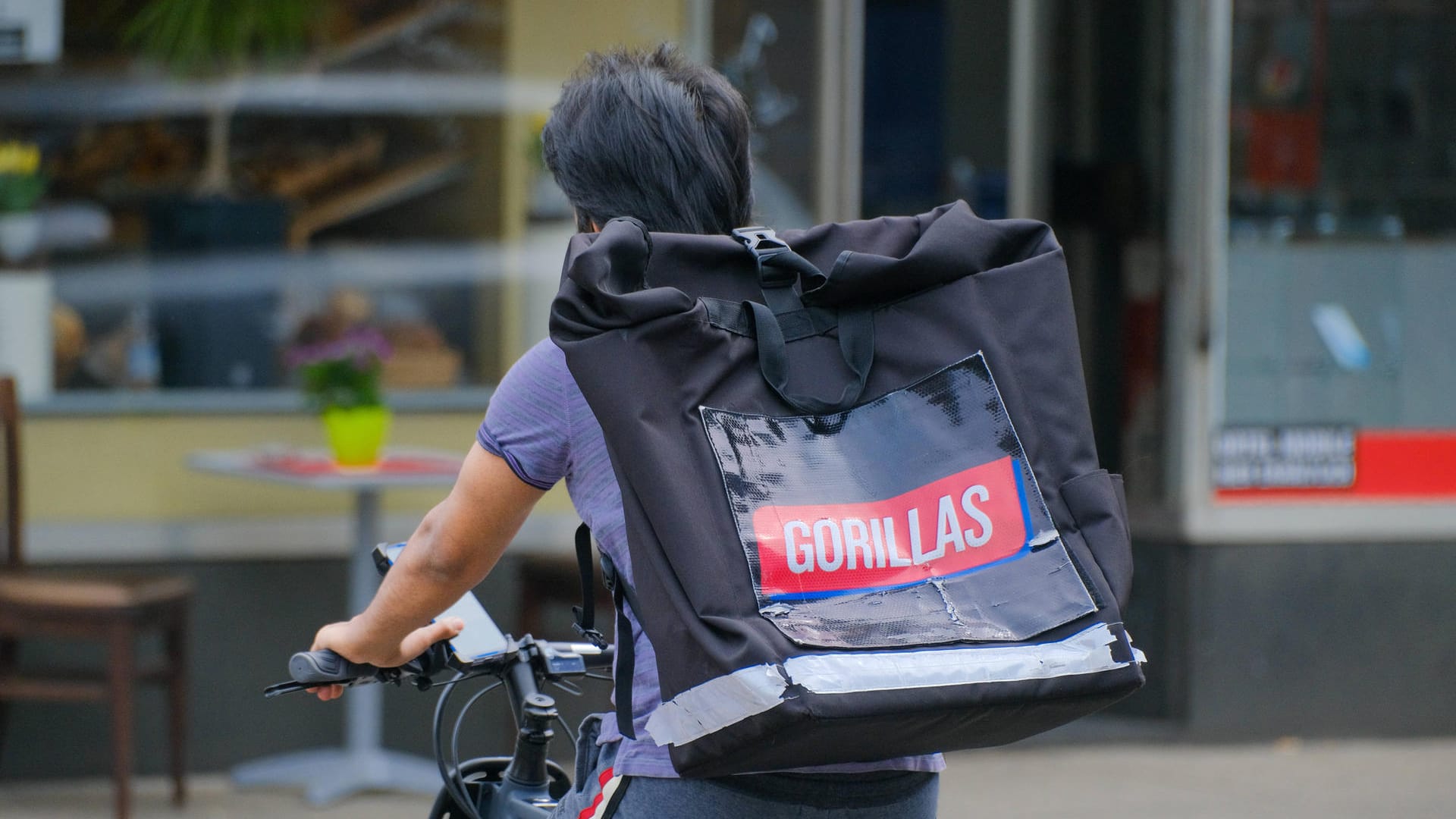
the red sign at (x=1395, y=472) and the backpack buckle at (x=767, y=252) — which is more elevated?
the backpack buckle at (x=767, y=252)

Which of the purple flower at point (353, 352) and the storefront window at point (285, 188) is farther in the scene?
the storefront window at point (285, 188)

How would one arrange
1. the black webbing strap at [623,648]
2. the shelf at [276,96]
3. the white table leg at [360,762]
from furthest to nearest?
the shelf at [276,96] < the white table leg at [360,762] < the black webbing strap at [623,648]

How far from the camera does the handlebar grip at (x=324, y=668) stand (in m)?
2.12

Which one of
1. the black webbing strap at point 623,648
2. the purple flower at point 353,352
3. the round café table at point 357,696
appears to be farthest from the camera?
the purple flower at point 353,352

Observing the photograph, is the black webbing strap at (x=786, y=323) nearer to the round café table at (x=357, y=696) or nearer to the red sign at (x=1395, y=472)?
the round café table at (x=357, y=696)

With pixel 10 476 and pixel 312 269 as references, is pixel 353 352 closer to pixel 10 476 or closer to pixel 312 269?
pixel 312 269

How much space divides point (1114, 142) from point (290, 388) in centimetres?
327

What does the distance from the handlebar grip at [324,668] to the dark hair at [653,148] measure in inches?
25.4

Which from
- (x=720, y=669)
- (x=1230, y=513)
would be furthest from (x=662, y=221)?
(x=1230, y=513)

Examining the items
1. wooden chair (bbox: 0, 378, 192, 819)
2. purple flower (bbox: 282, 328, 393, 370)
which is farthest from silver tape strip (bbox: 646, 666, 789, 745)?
purple flower (bbox: 282, 328, 393, 370)

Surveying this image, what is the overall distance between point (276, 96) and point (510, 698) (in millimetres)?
3866

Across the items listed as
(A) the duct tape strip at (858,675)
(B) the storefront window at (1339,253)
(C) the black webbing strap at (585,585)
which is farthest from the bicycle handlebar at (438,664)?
(B) the storefront window at (1339,253)

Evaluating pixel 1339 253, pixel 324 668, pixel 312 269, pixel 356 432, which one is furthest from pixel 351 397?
pixel 1339 253

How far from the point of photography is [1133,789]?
5.81m
